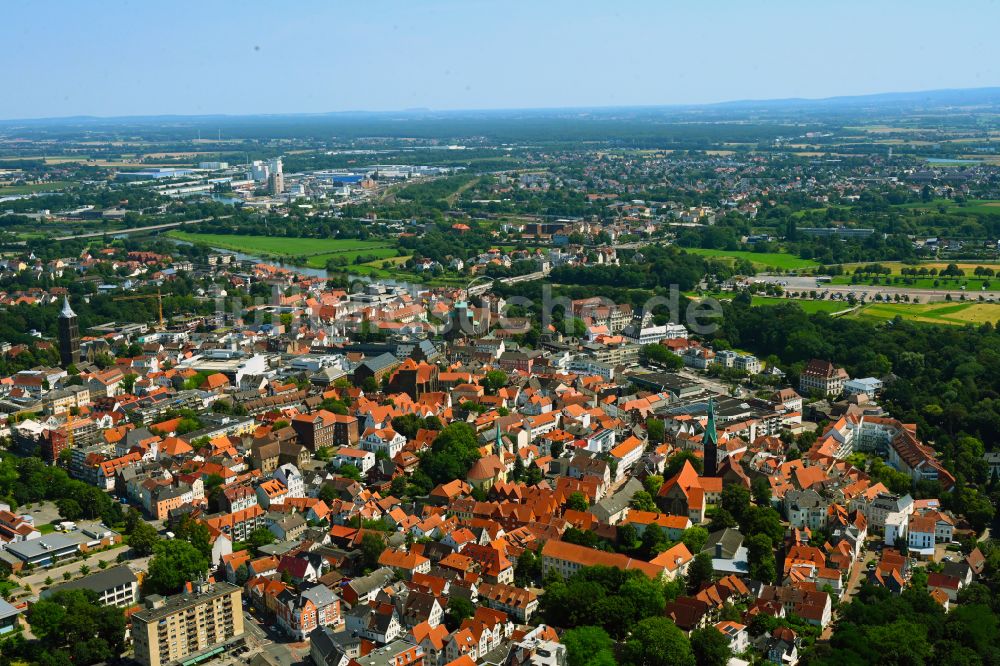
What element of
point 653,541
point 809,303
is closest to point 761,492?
point 653,541

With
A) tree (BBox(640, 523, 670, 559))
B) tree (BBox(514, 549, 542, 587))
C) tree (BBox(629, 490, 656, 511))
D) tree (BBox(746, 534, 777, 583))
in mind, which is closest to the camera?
tree (BBox(746, 534, 777, 583))

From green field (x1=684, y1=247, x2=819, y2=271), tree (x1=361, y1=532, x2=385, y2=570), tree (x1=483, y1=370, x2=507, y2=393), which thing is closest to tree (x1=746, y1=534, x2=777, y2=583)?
tree (x1=361, y1=532, x2=385, y2=570)

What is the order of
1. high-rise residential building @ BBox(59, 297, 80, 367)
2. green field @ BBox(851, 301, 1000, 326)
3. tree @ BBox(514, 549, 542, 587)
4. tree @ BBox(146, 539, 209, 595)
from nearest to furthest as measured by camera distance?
1. tree @ BBox(146, 539, 209, 595)
2. tree @ BBox(514, 549, 542, 587)
3. high-rise residential building @ BBox(59, 297, 80, 367)
4. green field @ BBox(851, 301, 1000, 326)

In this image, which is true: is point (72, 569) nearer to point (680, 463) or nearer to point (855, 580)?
point (680, 463)

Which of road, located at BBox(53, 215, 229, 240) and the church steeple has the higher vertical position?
the church steeple

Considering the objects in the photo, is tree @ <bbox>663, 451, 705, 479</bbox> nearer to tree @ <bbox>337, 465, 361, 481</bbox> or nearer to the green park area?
tree @ <bbox>337, 465, 361, 481</bbox>

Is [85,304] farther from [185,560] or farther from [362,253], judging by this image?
[185,560]

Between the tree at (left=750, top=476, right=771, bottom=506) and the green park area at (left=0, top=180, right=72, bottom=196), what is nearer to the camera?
the tree at (left=750, top=476, right=771, bottom=506)
